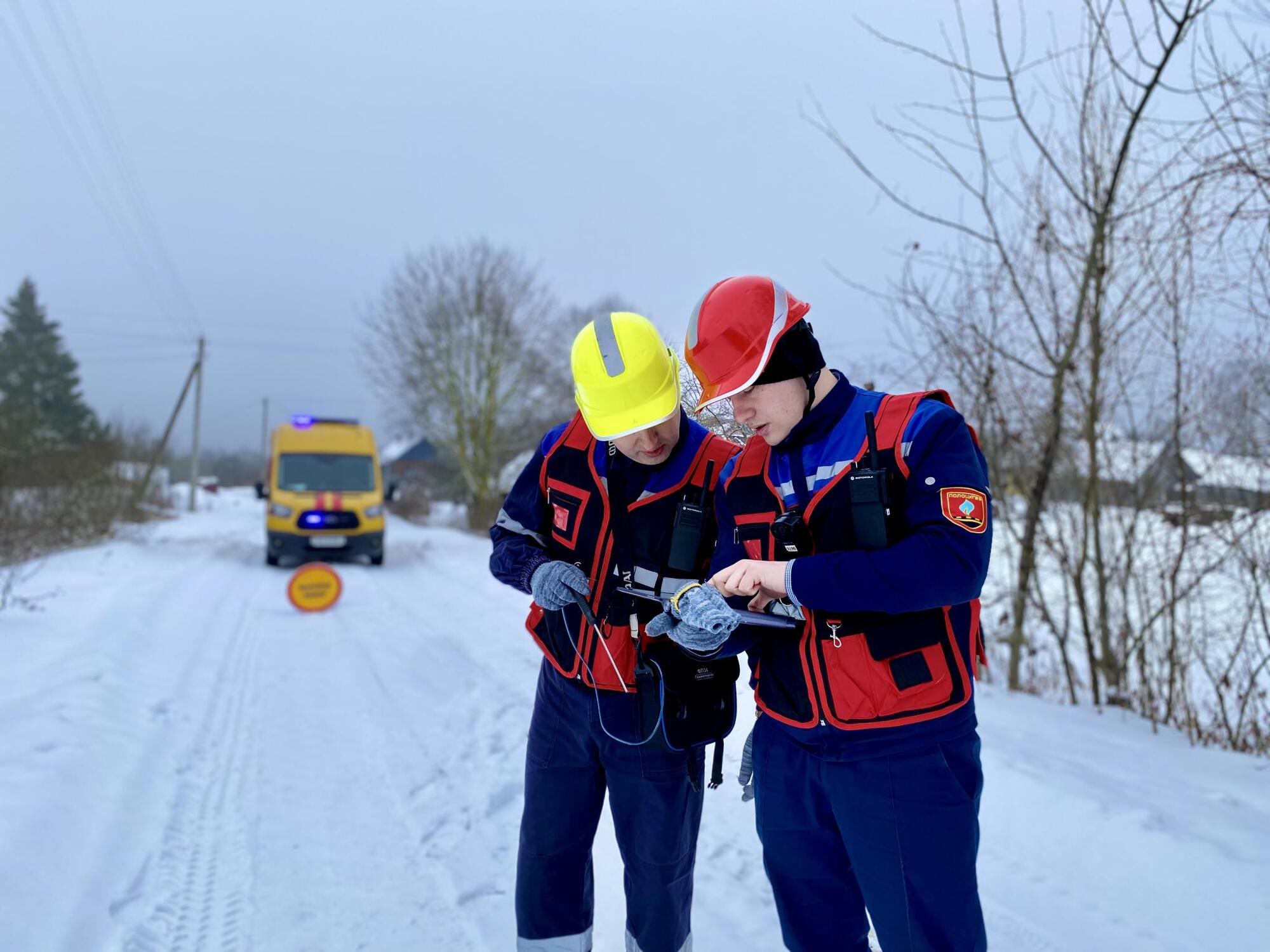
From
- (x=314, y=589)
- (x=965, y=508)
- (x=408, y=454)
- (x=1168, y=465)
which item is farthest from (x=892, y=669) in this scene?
(x=408, y=454)

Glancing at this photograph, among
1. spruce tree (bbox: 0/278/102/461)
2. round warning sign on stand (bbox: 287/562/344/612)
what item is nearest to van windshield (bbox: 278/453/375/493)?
round warning sign on stand (bbox: 287/562/344/612)

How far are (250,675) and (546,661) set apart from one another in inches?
180

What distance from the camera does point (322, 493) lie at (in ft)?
42.0

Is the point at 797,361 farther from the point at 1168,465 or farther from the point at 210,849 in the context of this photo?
the point at 1168,465

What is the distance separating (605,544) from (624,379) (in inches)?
19.1

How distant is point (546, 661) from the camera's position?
235 centimetres

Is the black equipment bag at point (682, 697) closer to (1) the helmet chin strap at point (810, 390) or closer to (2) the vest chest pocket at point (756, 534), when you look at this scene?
(2) the vest chest pocket at point (756, 534)

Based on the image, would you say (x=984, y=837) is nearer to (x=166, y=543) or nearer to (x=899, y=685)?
(x=899, y=685)

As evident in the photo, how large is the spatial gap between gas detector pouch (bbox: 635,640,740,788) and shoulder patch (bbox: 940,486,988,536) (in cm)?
73

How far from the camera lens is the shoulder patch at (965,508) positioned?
1.51 metres

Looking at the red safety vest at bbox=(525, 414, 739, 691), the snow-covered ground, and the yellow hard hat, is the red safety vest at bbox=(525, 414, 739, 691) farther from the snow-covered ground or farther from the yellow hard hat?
the snow-covered ground

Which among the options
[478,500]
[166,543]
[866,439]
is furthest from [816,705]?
[478,500]

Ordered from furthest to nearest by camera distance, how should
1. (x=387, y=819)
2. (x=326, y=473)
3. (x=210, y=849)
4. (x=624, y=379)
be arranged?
(x=326, y=473) → (x=387, y=819) → (x=210, y=849) → (x=624, y=379)

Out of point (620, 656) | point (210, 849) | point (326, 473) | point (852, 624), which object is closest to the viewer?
point (852, 624)
